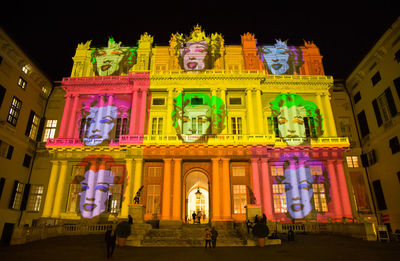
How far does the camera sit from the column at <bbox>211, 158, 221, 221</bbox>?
23152mm

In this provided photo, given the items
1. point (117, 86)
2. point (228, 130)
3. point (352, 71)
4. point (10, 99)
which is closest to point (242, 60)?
point (228, 130)

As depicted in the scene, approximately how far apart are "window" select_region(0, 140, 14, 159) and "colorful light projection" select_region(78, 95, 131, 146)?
20.1 ft

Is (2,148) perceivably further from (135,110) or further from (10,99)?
(135,110)

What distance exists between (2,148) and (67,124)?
20.3 ft

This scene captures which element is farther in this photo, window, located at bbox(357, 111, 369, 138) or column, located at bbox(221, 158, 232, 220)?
window, located at bbox(357, 111, 369, 138)

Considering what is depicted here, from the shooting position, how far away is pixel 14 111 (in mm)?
24844

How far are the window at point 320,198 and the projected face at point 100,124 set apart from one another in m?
21.3

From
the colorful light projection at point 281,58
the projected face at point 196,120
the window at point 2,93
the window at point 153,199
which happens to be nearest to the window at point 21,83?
the window at point 2,93

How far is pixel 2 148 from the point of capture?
910 inches

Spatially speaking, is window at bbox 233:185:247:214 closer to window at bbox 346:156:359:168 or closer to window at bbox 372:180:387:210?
window at bbox 346:156:359:168

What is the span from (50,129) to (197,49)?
18968 mm

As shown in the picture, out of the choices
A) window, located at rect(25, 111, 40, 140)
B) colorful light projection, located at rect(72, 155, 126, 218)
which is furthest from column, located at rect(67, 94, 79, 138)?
window, located at rect(25, 111, 40, 140)

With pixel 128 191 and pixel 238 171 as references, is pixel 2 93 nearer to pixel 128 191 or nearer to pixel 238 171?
pixel 128 191

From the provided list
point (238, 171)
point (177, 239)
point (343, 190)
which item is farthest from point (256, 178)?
point (177, 239)
